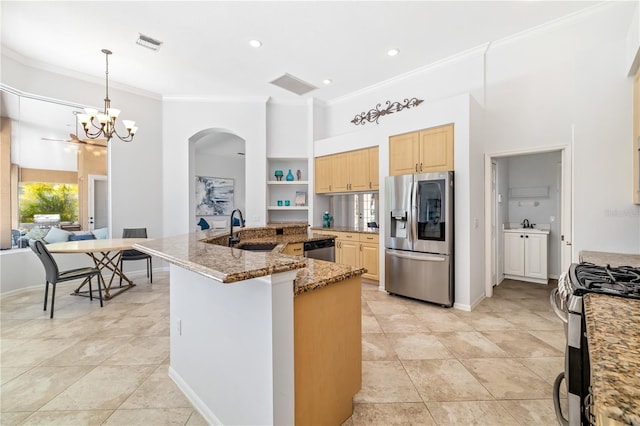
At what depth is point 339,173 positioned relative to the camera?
5148 mm

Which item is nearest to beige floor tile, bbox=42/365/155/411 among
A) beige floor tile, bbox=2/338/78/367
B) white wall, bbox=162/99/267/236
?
beige floor tile, bbox=2/338/78/367

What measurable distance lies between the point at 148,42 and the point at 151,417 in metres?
4.14

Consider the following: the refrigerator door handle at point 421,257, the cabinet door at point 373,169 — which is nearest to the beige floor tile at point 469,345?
the refrigerator door handle at point 421,257

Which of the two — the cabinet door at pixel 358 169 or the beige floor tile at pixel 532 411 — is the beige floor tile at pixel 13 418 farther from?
the cabinet door at pixel 358 169

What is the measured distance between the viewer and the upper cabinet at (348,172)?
4.68 metres

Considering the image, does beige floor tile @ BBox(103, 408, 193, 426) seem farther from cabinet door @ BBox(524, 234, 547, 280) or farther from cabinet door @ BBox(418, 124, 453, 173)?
cabinet door @ BBox(524, 234, 547, 280)

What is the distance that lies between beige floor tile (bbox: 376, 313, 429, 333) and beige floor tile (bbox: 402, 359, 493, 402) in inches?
22.5

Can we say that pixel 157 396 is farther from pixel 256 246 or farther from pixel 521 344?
pixel 521 344

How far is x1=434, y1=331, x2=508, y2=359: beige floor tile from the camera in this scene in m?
2.38

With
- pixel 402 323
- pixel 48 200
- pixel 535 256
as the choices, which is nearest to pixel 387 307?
pixel 402 323

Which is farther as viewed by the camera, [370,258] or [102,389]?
[370,258]

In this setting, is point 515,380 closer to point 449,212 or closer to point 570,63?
point 449,212

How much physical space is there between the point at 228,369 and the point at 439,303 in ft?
9.45

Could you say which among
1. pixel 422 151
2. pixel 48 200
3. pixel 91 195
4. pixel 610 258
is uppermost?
pixel 422 151
